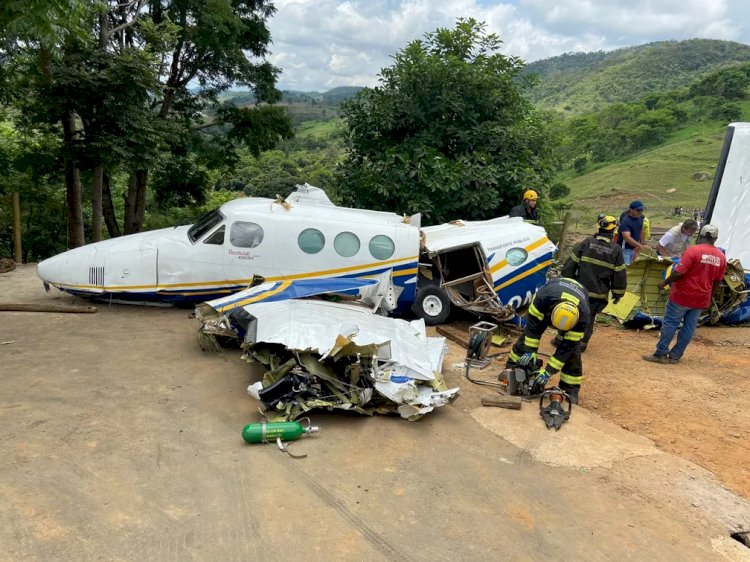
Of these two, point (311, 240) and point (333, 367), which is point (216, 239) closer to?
point (311, 240)

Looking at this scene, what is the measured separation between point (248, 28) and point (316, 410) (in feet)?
45.0

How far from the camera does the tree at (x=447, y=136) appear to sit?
11062 mm

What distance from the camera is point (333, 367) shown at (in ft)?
17.6

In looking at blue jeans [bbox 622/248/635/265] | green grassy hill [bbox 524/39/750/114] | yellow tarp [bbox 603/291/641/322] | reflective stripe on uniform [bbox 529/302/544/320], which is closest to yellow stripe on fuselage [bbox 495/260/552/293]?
yellow tarp [bbox 603/291/641/322]

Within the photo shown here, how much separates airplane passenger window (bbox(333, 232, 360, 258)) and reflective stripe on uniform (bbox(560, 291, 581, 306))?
361cm

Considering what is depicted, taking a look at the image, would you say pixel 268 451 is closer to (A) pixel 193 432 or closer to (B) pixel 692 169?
(A) pixel 193 432

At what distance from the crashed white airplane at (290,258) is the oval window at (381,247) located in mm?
16

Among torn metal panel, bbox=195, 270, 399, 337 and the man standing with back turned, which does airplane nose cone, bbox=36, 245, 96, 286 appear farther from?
the man standing with back turned

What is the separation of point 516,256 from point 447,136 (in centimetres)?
443

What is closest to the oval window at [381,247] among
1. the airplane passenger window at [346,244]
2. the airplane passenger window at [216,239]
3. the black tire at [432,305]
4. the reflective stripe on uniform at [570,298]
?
the airplane passenger window at [346,244]

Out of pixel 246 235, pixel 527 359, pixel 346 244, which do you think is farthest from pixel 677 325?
pixel 246 235

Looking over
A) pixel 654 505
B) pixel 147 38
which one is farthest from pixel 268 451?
pixel 147 38

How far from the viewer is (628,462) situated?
4.60 m

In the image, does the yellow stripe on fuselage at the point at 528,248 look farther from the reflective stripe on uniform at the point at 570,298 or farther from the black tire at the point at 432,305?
the reflective stripe on uniform at the point at 570,298
